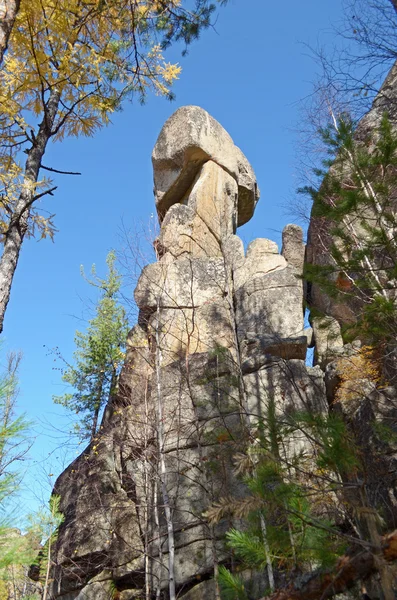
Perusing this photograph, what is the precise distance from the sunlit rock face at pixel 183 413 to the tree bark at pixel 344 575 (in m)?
2.72

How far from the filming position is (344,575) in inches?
104

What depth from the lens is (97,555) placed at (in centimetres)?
900

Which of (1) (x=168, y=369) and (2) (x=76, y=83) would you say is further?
(1) (x=168, y=369)

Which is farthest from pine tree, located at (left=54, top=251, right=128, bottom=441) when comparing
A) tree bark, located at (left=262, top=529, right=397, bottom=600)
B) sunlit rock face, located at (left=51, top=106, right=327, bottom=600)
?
tree bark, located at (left=262, top=529, right=397, bottom=600)

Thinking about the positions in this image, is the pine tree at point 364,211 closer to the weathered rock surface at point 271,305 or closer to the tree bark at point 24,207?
the tree bark at point 24,207

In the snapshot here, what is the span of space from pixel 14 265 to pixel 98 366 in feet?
37.1

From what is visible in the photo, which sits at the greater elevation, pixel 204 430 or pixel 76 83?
pixel 76 83

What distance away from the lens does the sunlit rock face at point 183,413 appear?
26.7ft

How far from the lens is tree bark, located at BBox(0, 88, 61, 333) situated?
17.5ft

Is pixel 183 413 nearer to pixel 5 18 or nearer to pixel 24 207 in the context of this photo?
pixel 24 207

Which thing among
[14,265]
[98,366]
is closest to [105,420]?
[98,366]

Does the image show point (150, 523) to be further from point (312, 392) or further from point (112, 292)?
point (112, 292)

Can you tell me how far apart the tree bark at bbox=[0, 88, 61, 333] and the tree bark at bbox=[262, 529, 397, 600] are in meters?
3.81

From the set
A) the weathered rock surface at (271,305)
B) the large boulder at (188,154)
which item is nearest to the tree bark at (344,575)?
the weathered rock surface at (271,305)
